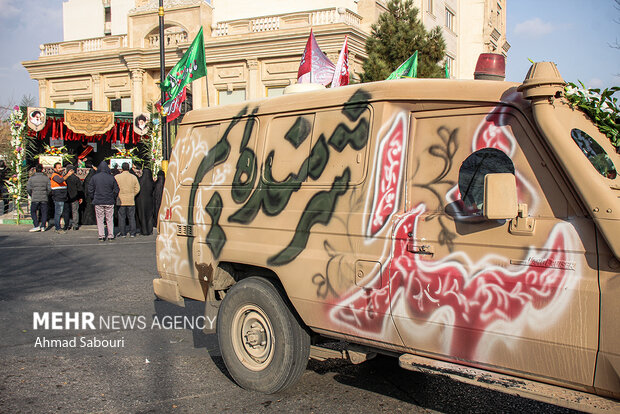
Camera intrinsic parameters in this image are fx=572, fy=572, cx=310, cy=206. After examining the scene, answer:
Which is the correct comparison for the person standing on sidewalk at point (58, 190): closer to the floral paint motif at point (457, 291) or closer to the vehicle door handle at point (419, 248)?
the floral paint motif at point (457, 291)

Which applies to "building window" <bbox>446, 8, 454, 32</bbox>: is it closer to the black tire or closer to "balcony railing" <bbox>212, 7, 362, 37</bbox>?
"balcony railing" <bbox>212, 7, 362, 37</bbox>

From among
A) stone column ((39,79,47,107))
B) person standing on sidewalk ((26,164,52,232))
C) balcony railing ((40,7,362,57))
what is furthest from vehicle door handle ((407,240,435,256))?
stone column ((39,79,47,107))

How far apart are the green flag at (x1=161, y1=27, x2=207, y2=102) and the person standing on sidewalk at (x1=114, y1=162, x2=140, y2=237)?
7.90 ft

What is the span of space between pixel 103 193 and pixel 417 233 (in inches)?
478

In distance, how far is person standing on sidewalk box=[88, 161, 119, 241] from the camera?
46.8 ft

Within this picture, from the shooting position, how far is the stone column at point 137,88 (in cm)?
3194

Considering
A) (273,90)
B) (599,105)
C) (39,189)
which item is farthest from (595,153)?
(273,90)

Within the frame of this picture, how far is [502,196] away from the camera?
124 inches

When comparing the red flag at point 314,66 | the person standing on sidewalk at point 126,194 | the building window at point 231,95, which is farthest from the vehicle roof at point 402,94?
the building window at point 231,95

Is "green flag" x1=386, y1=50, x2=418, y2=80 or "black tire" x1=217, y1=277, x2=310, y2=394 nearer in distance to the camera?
"black tire" x1=217, y1=277, x2=310, y2=394

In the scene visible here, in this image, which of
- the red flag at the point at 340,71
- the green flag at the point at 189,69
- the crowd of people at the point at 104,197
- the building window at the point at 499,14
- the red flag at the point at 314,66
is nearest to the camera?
the red flag at the point at 340,71

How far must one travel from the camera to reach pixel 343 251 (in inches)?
159

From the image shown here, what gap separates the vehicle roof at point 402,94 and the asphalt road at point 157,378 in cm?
227

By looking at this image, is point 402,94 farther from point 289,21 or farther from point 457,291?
point 289,21
